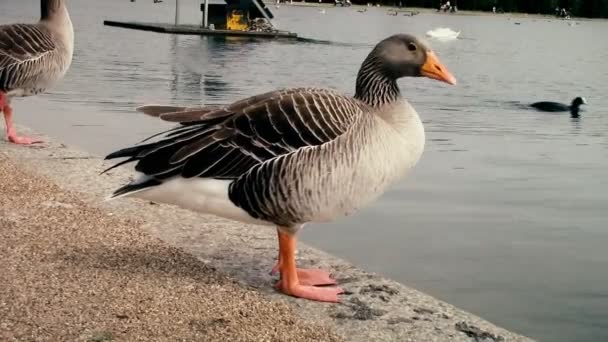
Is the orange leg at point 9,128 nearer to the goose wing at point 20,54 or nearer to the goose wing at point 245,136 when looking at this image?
the goose wing at point 20,54

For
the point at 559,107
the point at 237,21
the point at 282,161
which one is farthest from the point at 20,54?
the point at 237,21

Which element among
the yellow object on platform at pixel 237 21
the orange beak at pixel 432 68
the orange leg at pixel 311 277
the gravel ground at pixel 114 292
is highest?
the orange beak at pixel 432 68

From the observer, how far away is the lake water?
8.33 meters

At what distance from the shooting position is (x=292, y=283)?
5.99 metres

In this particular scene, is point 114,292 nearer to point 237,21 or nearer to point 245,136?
point 245,136

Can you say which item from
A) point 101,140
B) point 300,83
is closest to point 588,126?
point 300,83

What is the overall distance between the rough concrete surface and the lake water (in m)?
1.75

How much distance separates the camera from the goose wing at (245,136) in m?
5.68

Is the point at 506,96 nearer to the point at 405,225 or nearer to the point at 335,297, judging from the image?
the point at 405,225

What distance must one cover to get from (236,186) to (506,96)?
26998 mm

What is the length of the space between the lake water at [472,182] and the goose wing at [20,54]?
3535 mm

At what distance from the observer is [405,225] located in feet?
33.9

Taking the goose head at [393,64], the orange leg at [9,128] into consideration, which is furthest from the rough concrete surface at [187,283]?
the orange leg at [9,128]

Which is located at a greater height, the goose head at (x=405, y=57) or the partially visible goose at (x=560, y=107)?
the goose head at (x=405, y=57)
